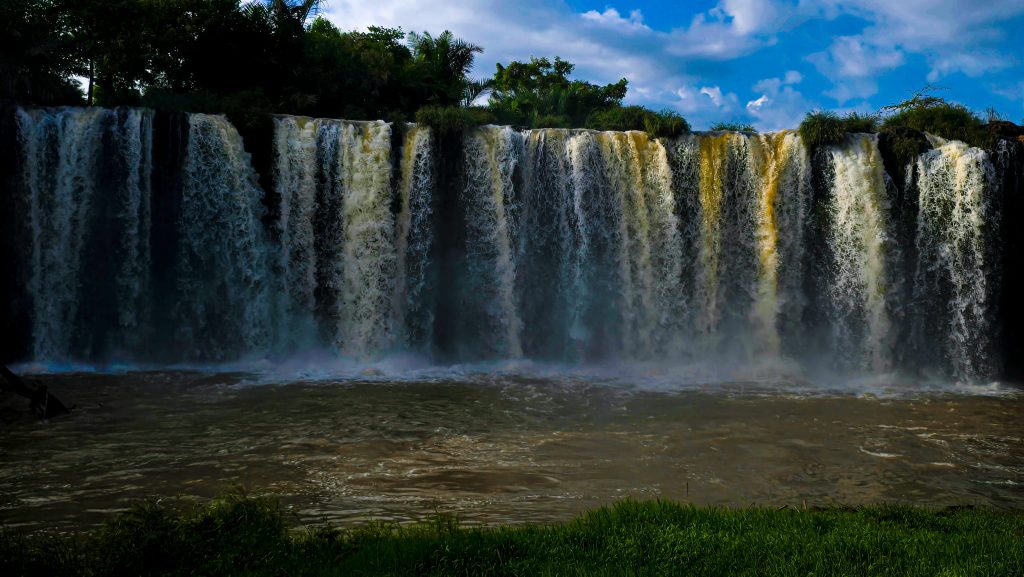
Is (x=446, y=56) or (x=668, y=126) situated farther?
(x=446, y=56)

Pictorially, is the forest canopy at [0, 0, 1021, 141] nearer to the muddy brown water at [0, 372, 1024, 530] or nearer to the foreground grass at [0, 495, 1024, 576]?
the muddy brown water at [0, 372, 1024, 530]

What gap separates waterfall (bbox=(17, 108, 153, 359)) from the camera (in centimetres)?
1505

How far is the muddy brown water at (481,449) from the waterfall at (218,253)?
2.26 m

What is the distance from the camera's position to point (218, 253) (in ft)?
51.8

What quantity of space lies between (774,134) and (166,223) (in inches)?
504

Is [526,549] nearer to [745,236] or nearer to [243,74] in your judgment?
[745,236]

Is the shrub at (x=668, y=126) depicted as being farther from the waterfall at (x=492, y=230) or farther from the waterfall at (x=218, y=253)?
the waterfall at (x=218, y=253)

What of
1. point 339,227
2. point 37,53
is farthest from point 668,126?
point 37,53

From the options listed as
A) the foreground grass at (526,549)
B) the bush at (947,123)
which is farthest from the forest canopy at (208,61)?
the foreground grass at (526,549)

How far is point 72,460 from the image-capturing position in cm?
838

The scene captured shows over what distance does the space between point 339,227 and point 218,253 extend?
246cm

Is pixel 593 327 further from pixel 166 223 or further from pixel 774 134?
pixel 166 223

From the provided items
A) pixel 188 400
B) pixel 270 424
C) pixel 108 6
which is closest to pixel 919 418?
pixel 270 424

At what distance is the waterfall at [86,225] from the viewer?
1505cm
